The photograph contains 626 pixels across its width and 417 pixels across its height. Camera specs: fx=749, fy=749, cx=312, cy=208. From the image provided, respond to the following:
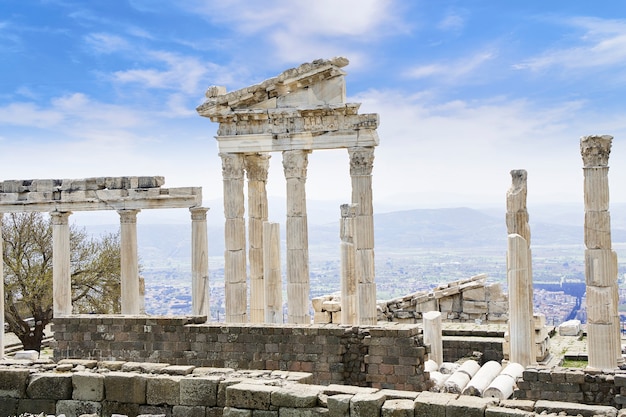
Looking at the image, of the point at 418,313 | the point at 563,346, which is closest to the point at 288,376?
the point at 563,346

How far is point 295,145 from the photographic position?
26.1 meters

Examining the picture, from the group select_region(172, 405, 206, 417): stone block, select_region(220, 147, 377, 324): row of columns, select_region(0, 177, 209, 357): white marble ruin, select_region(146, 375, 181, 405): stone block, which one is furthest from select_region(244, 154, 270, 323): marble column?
select_region(172, 405, 206, 417): stone block

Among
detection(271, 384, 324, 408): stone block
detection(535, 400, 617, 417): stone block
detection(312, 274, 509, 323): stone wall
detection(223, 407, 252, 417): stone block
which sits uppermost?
detection(271, 384, 324, 408): stone block

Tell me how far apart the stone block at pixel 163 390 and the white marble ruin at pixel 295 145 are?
12867mm

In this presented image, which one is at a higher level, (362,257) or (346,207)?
(346,207)

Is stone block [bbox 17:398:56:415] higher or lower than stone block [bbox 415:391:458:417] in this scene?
lower

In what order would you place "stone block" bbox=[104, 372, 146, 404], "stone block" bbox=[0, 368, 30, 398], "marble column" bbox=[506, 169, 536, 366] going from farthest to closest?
"marble column" bbox=[506, 169, 536, 366], "stone block" bbox=[0, 368, 30, 398], "stone block" bbox=[104, 372, 146, 404]

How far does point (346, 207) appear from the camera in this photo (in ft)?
77.2

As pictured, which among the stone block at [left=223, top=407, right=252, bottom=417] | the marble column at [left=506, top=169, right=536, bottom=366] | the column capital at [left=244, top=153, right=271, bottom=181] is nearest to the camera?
the stone block at [left=223, top=407, right=252, bottom=417]

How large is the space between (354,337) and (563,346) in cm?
1460

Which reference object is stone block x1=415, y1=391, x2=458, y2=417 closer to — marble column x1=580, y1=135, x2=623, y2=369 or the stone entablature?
marble column x1=580, y1=135, x2=623, y2=369

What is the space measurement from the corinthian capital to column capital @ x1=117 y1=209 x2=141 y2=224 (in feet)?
18.2

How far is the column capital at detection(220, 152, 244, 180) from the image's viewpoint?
88.3 feet

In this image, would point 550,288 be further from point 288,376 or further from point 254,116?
point 288,376
